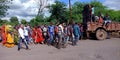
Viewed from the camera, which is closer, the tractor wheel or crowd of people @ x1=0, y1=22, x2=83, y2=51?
crowd of people @ x1=0, y1=22, x2=83, y2=51

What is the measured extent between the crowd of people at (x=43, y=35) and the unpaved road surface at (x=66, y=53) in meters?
0.61

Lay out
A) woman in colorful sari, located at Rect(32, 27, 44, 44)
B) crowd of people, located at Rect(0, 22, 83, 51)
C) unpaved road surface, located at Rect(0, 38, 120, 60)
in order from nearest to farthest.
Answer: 1. unpaved road surface, located at Rect(0, 38, 120, 60)
2. crowd of people, located at Rect(0, 22, 83, 51)
3. woman in colorful sari, located at Rect(32, 27, 44, 44)

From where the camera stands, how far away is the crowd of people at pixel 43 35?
19.5 metres

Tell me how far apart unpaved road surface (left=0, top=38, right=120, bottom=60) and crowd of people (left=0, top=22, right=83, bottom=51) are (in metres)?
0.61

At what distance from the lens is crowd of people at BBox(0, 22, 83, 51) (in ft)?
63.8

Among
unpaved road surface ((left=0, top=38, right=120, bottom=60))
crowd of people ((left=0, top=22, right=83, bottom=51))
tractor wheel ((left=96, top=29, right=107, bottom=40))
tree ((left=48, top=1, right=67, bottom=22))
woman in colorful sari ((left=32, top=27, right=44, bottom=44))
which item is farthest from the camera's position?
tree ((left=48, top=1, right=67, bottom=22))

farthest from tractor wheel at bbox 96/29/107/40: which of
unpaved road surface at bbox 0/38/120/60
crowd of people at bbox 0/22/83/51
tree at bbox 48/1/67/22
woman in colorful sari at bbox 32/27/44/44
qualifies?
tree at bbox 48/1/67/22

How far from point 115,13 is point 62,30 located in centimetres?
6216

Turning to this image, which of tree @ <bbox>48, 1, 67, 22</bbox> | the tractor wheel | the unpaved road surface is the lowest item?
the unpaved road surface

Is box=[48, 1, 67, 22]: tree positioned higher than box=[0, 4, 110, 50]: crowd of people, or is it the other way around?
box=[48, 1, 67, 22]: tree

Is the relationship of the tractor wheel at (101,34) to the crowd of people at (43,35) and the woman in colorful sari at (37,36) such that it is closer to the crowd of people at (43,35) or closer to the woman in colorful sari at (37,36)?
the crowd of people at (43,35)

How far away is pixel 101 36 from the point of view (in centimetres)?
2367

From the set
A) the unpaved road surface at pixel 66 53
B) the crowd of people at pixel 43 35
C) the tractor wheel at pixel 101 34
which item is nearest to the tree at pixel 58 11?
the tractor wheel at pixel 101 34

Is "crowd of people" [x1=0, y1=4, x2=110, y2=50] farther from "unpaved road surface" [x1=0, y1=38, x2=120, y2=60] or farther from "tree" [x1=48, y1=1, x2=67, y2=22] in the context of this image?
"tree" [x1=48, y1=1, x2=67, y2=22]
